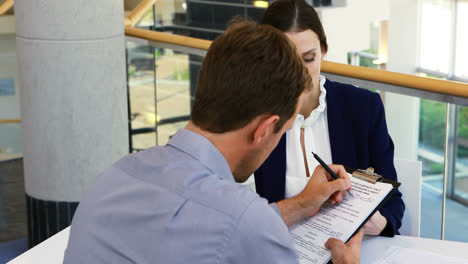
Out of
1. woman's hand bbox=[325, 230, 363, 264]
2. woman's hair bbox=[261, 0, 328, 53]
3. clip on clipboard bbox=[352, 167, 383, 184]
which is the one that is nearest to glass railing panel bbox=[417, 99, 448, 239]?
woman's hair bbox=[261, 0, 328, 53]

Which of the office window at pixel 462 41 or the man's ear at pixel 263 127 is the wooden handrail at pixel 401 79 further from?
the office window at pixel 462 41

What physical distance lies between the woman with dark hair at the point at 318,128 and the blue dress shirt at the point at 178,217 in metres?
0.80

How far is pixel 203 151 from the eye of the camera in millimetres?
1095

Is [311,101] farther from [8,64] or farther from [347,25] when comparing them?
[347,25]

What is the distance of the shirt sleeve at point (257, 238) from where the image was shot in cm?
95

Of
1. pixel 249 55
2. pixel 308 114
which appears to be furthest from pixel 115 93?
pixel 249 55

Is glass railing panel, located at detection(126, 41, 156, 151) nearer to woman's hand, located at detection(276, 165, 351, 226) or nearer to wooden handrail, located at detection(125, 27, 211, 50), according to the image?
wooden handrail, located at detection(125, 27, 211, 50)

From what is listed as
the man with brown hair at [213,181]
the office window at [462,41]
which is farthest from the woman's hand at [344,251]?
the office window at [462,41]

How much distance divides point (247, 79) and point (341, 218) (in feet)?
1.78

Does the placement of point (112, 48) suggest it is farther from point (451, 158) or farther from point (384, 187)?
point (451, 158)

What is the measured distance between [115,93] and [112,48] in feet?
0.76

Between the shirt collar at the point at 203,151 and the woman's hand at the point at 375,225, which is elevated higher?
A: the shirt collar at the point at 203,151

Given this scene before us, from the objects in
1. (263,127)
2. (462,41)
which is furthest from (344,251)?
(462,41)

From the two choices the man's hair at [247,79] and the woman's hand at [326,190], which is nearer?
the man's hair at [247,79]
